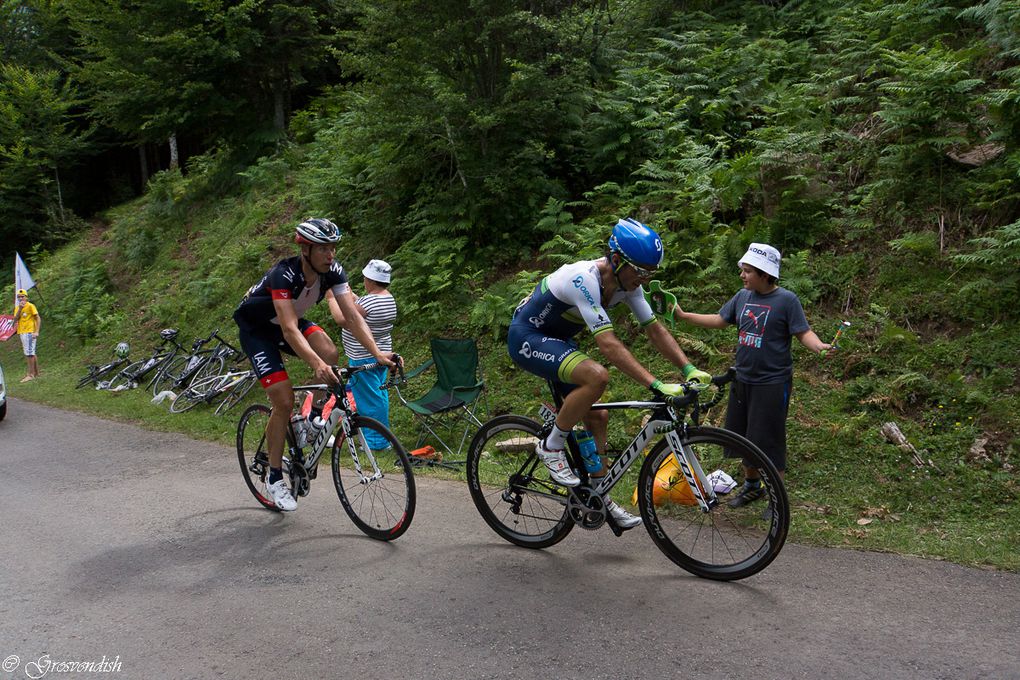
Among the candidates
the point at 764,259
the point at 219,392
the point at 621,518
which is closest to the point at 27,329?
Result: the point at 219,392

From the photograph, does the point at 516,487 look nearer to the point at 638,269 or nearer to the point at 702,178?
the point at 638,269

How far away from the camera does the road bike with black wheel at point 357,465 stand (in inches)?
216

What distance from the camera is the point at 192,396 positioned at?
12539mm

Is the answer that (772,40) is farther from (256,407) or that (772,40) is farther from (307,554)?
(307,554)

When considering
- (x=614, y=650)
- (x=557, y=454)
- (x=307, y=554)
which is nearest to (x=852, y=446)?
(x=557, y=454)

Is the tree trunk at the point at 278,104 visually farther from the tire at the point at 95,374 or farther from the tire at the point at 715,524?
the tire at the point at 715,524

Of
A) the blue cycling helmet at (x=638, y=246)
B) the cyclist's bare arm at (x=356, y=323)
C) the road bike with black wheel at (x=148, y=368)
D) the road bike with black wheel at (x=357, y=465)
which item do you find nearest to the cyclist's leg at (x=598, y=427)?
the blue cycling helmet at (x=638, y=246)

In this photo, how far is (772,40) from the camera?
1292 cm

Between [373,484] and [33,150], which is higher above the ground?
[33,150]

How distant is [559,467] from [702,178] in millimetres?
6173

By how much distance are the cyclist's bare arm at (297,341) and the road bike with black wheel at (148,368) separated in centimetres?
1040

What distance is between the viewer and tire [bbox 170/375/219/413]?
1237 cm

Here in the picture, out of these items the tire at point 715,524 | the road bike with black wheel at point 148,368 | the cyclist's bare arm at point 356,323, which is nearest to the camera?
the tire at point 715,524

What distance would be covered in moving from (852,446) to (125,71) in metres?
20.6
